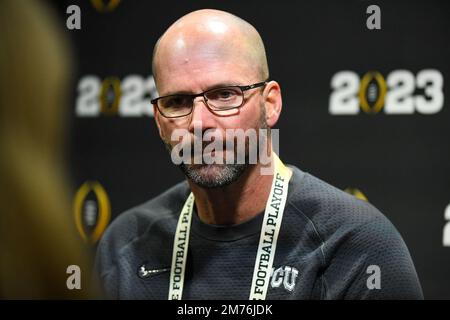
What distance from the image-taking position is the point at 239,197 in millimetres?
2000

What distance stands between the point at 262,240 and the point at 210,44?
24.1 inches

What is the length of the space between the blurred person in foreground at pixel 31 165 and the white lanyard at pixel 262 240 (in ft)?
3.79

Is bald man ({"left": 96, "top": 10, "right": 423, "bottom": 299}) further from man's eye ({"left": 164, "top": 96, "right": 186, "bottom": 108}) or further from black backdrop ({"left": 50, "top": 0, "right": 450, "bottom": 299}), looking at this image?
black backdrop ({"left": 50, "top": 0, "right": 450, "bottom": 299})

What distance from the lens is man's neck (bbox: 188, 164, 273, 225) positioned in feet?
6.54

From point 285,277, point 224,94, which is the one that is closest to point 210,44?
point 224,94

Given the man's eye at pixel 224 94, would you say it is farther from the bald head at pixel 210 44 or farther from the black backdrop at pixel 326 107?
the black backdrop at pixel 326 107

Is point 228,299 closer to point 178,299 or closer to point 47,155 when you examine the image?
point 178,299

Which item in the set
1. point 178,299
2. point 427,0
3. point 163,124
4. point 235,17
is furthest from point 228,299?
point 427,0

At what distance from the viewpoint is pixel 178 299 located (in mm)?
1962

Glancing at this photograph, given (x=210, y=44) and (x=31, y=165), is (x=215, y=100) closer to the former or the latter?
(x=210, y=44)

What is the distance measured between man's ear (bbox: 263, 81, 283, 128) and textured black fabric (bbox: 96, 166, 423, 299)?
0.19m

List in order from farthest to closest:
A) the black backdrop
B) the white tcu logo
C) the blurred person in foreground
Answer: the black backdrop
the white tcu logo
the blurred person in foreground

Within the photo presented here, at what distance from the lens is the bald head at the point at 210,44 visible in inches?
74.1

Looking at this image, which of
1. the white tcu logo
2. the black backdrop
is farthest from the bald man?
the black backdrop
